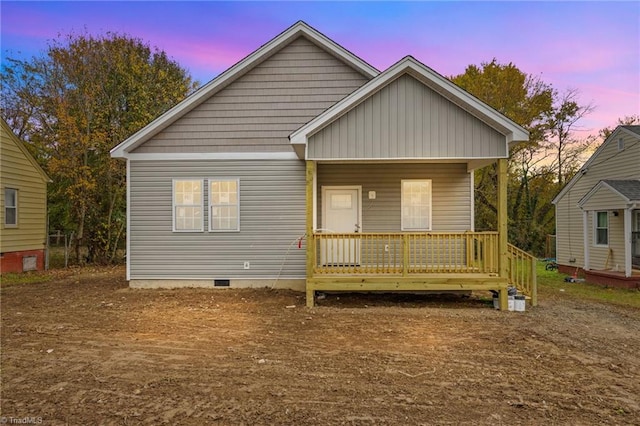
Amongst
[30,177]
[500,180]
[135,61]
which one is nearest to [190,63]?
[135,61]

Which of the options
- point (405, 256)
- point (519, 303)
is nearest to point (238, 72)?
point (405, 256)

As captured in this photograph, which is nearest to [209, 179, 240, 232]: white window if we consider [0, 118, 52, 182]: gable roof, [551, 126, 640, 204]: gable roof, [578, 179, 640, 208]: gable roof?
[0, 118, 52, 182]: gable roof

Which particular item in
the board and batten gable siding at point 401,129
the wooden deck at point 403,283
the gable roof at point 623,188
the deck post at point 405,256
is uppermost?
the board and batten gable siding at point 401,129

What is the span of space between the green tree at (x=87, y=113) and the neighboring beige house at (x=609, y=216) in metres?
18.7

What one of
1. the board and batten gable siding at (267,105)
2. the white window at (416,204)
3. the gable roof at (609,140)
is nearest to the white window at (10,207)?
the board and batten gable siding at (267,105)

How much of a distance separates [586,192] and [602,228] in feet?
5.86

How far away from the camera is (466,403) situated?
3.64m

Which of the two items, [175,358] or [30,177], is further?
[30,177]

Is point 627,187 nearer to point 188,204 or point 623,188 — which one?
point 623,188

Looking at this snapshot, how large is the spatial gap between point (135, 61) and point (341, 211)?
14.8 metres

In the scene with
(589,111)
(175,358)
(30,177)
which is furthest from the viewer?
(589,111)

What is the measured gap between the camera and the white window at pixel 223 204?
9805 millimetres

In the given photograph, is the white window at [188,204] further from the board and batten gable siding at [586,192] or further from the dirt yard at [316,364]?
the board and batten gable siding at [586,192]

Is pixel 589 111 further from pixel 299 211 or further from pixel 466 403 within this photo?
pixel 466 403
